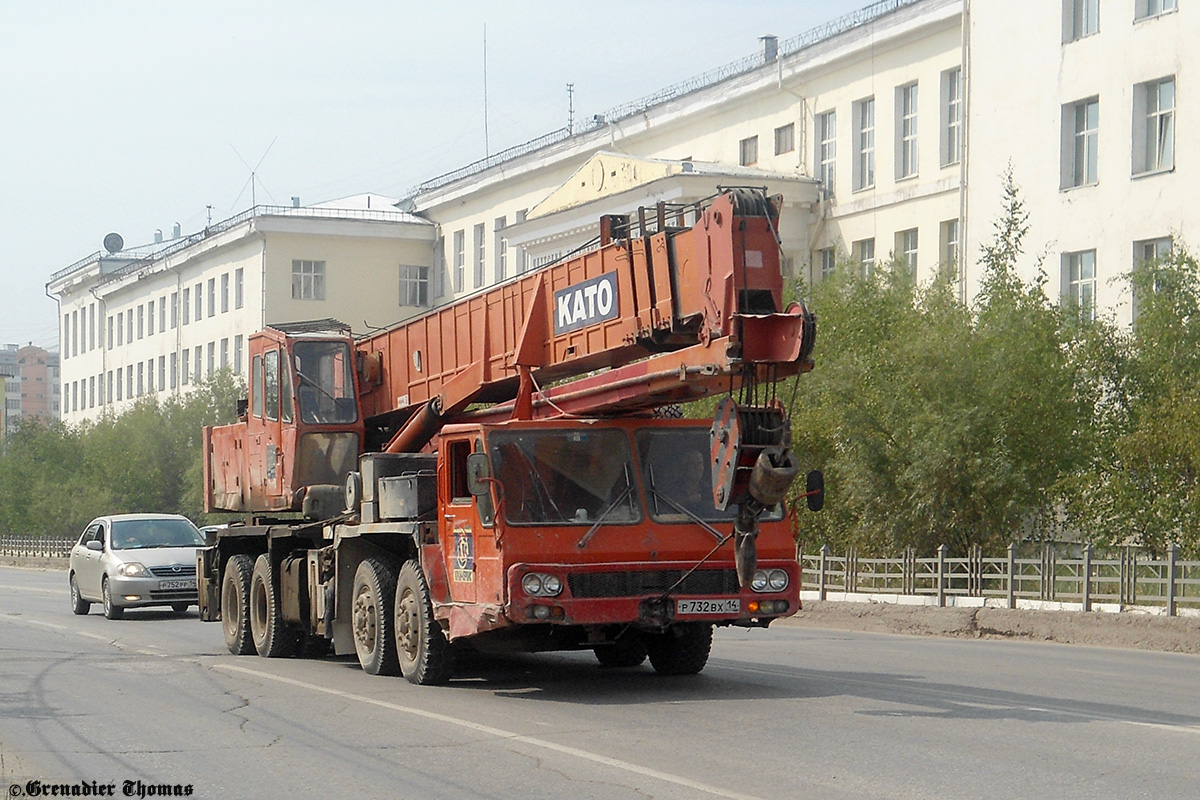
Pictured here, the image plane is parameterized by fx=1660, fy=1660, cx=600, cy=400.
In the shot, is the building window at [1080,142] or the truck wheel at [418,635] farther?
the building window at [1080,142]

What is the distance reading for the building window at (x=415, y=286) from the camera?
74.2 m

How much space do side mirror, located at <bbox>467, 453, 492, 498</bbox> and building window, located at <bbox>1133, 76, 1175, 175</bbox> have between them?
27822 mm

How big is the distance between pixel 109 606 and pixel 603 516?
16.1 m

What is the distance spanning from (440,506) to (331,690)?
6.15ft

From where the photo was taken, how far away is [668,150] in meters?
55.4

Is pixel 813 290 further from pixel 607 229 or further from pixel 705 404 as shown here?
pixel 607 229

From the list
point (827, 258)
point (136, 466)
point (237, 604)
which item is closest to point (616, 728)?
point (237, 604)

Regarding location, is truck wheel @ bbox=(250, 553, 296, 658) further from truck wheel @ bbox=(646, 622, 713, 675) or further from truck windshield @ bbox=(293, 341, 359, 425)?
truck wheel @ bbox=(646, 622, 713, 675)

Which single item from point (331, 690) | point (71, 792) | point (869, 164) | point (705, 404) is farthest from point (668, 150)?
point (71, 792)

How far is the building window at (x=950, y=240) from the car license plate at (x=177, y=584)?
76.6ft

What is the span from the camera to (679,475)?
13.5 m

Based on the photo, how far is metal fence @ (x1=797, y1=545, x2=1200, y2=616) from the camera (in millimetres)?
21477

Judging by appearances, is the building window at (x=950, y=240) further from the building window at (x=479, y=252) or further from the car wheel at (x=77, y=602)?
the building window at (x=479, y=252)

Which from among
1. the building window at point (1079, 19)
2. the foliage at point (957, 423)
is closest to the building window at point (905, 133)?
the building window at point (1079, 19)
